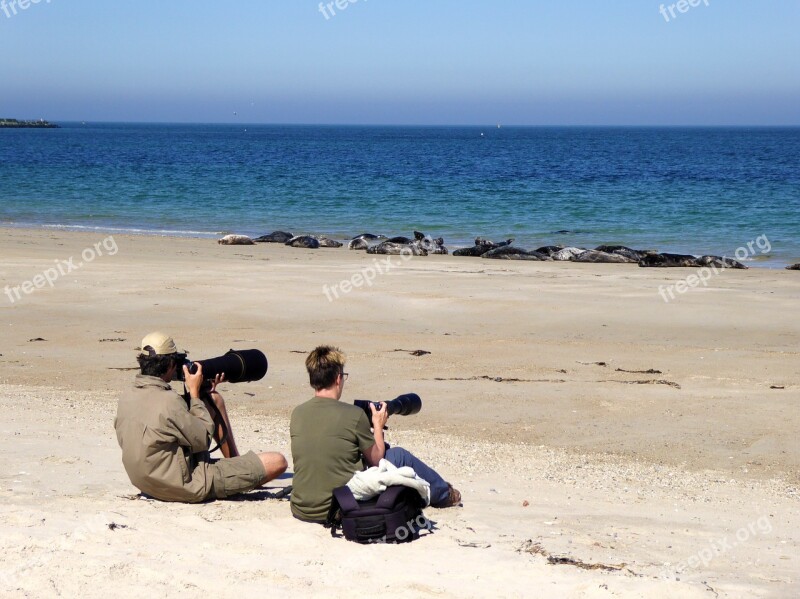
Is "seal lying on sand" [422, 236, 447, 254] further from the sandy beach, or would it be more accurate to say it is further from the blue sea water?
the sandy beach

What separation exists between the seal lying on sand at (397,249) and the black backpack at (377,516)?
719 inches

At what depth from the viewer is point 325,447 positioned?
19.5 ft

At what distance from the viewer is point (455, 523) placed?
617 cm

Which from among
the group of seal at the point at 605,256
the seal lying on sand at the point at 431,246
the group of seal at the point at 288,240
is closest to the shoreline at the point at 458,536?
the group of seal at the point at 605,256

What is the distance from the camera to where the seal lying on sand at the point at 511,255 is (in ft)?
77.0

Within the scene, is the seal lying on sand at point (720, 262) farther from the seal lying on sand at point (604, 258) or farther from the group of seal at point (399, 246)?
the group of seal at point (399, 246)

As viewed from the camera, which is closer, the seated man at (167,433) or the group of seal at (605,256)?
the seated man at (167,433)

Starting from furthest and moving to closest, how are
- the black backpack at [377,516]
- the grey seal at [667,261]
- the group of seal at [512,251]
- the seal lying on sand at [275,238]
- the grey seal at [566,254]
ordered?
the seal lying on sand at [275,238] < the grey seal at [566,254] < the group of seal at [512,251] < the grey seal at [667,261] < the black backpack at [377,516]

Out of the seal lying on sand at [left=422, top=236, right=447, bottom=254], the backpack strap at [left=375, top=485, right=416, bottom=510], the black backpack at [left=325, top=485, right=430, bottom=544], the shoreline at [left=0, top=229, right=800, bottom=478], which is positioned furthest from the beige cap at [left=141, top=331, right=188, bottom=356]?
the seal lying on sand at [left=422, top=236, right=447, bottom=254]

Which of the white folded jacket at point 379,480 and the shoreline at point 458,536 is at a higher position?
the white folded jacket at point 379,480

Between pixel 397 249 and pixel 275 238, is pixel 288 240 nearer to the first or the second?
pixel 275 238

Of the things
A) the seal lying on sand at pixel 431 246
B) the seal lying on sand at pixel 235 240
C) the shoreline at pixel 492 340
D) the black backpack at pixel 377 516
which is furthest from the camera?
the seal lying on sand at pixel 235 240

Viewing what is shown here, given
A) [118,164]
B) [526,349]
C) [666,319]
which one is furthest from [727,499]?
[118,164]

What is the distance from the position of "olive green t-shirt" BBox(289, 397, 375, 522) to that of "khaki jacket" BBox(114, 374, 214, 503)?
62cm
